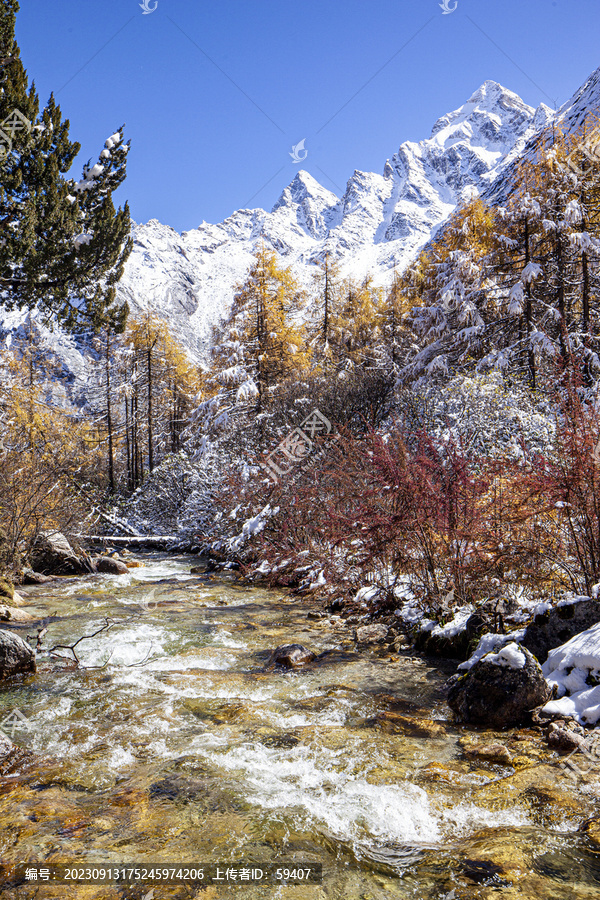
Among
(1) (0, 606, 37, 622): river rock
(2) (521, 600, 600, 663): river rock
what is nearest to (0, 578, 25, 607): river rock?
(1) (0, 606, 37, 622): river rock

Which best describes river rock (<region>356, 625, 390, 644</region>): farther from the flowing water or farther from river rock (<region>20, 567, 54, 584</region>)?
river rock (<region>20, 567, 54, 584</region>)

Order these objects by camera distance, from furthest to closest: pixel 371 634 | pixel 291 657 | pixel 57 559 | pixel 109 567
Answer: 1. pixel 109 567
2. pixel 57 559
3. pixel 371 634
4. pixel 291 657

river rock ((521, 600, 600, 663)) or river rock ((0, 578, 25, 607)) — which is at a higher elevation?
river rock ((521, 600, 600, 663))

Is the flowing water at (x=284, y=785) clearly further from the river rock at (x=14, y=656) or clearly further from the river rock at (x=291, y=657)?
the river rock at (x=14, y=656)

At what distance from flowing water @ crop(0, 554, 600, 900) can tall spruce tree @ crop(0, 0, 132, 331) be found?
27.2ft

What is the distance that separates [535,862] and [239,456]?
A: 14412 millimetres

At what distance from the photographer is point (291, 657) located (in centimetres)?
579

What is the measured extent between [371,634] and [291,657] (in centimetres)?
140

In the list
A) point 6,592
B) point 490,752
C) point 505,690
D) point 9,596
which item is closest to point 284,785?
point 490,752

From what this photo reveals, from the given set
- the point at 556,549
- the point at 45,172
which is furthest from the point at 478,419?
the point at 45,172

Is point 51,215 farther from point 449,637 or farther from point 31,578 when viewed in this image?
point 449,637

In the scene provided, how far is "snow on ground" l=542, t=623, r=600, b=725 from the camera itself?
3898 millimetres

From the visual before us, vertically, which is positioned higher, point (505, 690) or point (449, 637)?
point (505, 690)

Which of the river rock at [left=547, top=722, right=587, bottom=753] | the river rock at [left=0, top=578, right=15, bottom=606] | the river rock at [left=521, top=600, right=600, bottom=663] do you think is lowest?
the river rock at [left=547, top=722, right=587, bottom=753]
